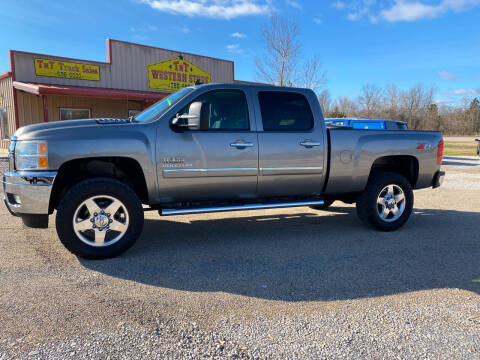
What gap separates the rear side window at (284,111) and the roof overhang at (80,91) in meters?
12.0

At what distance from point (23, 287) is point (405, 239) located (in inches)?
180

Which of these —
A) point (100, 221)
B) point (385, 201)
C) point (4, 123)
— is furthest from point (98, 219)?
point (4, 123)

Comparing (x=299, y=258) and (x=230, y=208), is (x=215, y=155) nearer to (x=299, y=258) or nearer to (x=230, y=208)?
(x=230, y=208)

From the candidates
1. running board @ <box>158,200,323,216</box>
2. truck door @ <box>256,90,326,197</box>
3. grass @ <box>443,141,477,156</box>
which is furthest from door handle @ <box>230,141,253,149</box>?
grass @ <box>443,141,477,156</box>

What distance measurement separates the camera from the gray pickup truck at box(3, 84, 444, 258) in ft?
12.5

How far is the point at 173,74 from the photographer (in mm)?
20109

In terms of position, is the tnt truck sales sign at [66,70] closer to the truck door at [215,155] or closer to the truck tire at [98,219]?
the truck door at [215,155]

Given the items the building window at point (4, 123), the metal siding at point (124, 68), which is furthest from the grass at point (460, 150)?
the building window at point (4, 123)

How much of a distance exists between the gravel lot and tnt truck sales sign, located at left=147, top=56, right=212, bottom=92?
15599mm

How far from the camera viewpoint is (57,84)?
16.3 metres

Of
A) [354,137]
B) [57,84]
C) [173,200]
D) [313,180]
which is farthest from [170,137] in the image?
[57,84]

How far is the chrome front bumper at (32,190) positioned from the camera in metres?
3.73

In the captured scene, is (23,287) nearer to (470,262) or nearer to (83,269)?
(83,269)

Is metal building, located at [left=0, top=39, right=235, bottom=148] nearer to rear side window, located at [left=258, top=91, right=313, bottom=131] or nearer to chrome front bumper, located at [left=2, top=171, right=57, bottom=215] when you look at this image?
chrome front bumper, located at [left=2, top=171, right=57, bottom=215]
